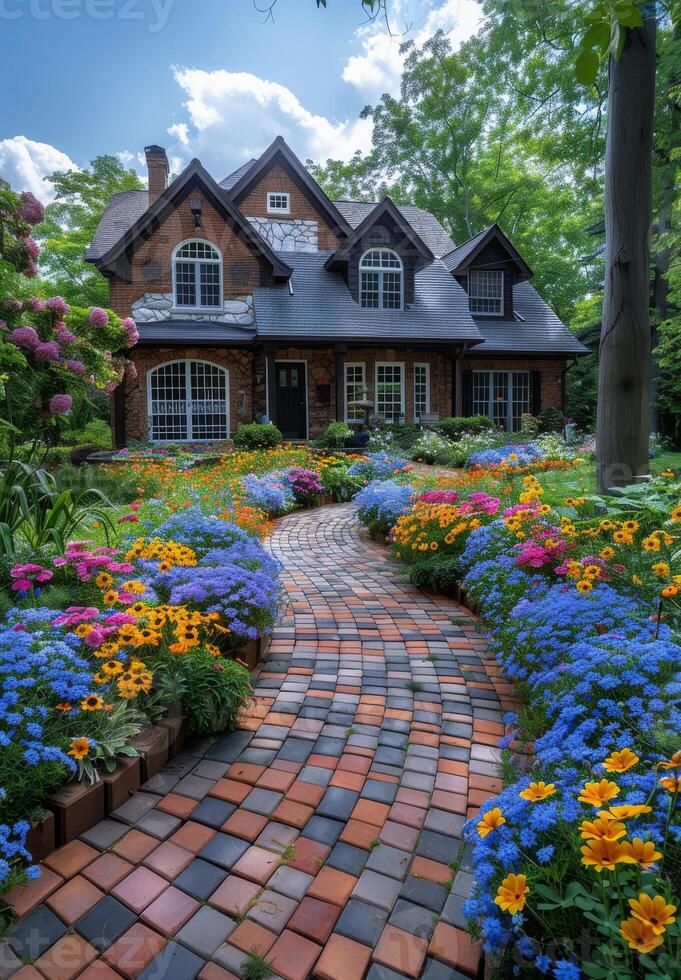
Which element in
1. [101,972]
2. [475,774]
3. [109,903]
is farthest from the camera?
[475,774]

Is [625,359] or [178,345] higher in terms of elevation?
[178,345]

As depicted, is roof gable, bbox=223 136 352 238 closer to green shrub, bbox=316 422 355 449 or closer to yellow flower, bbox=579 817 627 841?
green shrub, bbox=316 422 355 449

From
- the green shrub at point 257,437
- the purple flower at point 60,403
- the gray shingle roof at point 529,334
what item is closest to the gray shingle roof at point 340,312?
the gray shingle roof at point 529,334

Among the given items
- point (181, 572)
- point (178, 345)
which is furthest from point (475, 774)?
point (178, 345)

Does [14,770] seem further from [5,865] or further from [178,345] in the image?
[178,345]

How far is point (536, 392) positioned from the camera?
53.4 feet

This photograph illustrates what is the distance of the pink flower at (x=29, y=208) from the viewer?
3.94 m

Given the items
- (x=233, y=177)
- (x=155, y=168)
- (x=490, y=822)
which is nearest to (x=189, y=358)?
(x=155, y=168)

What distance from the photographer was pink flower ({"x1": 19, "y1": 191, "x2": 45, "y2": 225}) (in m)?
3.94

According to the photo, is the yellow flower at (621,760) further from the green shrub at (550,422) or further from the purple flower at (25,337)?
the green shrub at (550,422)

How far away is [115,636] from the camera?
234cm

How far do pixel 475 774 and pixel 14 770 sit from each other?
159 centimetres

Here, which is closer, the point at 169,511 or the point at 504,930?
the point at 504,930

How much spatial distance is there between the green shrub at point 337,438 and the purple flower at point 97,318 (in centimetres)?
788
